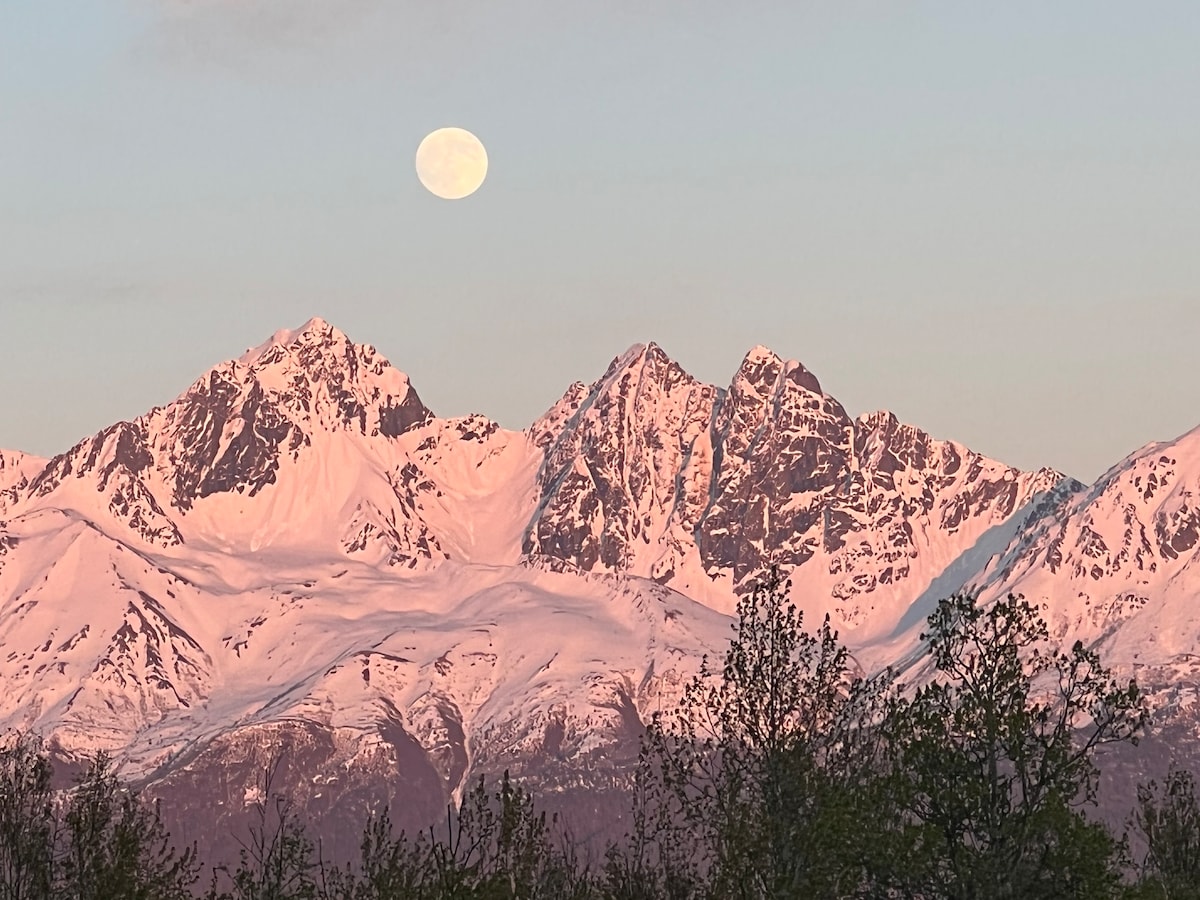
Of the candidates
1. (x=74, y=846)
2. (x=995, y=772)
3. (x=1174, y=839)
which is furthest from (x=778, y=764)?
(x=1174, y=839)

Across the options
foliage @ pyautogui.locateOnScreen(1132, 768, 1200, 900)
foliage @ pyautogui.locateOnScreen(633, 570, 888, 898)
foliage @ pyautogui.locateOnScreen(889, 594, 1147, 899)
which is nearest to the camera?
foliage @ pyautogui.locateOnScreen(889, 594, 1147, 899)

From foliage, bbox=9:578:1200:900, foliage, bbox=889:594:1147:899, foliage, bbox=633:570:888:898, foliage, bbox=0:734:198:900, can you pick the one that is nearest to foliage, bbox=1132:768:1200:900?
foliage, bbox=9:578:1200:900

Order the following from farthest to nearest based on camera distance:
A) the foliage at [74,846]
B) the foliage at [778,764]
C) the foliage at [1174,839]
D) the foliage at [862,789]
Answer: the foliage at [1174,839] < the foliage at [74,846] < the foliage at [778,764] < the foliage at [862,789]

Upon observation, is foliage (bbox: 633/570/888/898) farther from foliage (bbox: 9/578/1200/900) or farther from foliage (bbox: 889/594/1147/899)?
foliage (bbox: 889/594/1147/899)

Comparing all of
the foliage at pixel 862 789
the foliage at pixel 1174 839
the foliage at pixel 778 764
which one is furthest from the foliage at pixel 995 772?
the foliage at pixel 1174 839

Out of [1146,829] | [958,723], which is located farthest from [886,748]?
[1146,829]

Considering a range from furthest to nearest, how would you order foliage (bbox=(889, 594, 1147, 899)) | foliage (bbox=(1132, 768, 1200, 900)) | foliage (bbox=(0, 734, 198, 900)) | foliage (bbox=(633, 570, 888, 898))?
1. foliage (bbox=(1132, 768, 1200, 900))
2. foliage (bbox=(0, 734, 198, 900))
3. foliage (bbox=(633, 570, 888, 898))
4. foliage (bbox=(889, 594, 1147, 899))

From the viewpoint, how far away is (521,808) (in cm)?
10494

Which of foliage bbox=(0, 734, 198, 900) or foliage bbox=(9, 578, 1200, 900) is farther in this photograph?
foliage bbox=(0, 734, 198, 900)

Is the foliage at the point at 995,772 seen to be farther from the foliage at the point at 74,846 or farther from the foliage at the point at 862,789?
the foliage at the point at 74,846

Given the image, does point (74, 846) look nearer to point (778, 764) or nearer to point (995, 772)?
point (778, 764)

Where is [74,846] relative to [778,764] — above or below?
above

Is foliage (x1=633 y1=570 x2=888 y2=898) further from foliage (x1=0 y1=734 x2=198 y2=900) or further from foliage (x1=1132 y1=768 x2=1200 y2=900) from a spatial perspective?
foliage (x1=1132 y1=768 x2=1200 y2=900)

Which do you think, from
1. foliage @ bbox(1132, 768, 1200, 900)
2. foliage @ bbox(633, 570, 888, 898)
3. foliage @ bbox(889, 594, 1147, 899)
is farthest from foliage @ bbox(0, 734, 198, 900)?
foliage @ bbox(1132, 768, 1200, 900)
